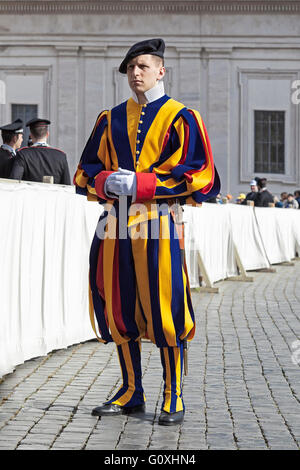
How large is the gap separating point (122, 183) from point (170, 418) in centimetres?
126

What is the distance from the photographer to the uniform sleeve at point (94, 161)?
4941 millimetres

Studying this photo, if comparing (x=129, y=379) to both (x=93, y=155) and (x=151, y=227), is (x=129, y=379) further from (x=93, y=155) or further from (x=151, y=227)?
(x=93, y=155)

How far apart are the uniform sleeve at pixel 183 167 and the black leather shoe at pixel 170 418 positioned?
3.71 ft

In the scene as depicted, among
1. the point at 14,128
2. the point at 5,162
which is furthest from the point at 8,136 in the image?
the point at 5,162

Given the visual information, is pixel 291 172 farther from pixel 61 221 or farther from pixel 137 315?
pixel 137 315

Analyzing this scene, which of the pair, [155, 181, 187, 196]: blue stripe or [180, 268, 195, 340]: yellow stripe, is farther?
[180, 268, 195, 340]: yellow stripe

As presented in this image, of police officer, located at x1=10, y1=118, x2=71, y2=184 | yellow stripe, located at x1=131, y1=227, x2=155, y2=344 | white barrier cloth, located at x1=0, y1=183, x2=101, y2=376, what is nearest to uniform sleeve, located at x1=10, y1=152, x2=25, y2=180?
police officer, located at x1=10, y1=118, x2=71, y2=184

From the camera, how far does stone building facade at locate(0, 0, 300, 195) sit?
3691cm

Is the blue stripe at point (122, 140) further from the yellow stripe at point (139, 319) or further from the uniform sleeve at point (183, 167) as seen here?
the yellow stripe at point (139, 319)

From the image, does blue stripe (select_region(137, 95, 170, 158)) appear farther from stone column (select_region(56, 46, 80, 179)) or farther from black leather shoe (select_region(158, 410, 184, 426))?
stone column (select_region(56, 46, 80, 179))

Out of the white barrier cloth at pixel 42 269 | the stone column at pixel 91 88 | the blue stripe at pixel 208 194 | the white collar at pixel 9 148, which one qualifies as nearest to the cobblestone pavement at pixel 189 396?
the white barrier cloth at pixel 42 269

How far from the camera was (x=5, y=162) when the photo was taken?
9398 millimetres

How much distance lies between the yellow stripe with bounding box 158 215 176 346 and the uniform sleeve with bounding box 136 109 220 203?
0.18 meters

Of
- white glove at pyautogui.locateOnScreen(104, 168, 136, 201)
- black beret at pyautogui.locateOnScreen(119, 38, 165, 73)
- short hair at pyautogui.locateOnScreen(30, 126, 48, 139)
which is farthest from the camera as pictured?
short hair at pyautogui.locateOnScreen(30, 126, 48, 139)
